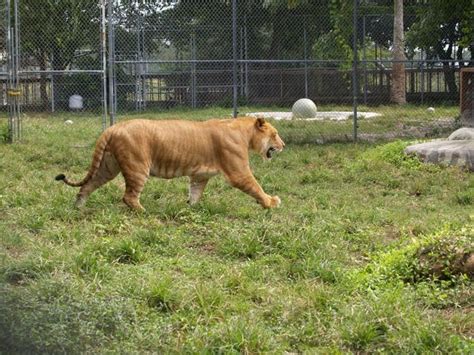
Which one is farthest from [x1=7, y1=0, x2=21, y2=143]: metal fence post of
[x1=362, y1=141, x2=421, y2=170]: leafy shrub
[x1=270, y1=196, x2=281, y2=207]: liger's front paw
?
[x1=270, y1=196, x2=281, y2=207]: liger's front paw

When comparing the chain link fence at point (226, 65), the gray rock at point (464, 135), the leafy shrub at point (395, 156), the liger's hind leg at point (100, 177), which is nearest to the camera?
the liger's hind leg at point (100, 177)

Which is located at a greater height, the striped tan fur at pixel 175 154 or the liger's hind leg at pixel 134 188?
the striped tan fur at pixel 175 154

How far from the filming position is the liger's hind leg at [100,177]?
8.73 metres

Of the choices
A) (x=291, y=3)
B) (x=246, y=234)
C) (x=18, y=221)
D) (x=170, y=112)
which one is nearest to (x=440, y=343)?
(x=246, y=234)

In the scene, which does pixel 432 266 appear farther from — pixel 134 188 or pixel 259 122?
pixel 259 122

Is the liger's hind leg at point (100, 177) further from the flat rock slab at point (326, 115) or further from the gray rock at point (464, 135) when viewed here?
the flat rock slab at point (326, 115)

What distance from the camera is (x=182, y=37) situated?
883 inches

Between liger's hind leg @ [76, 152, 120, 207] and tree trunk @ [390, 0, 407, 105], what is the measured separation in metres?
16.6

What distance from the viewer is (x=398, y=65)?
24641 mm

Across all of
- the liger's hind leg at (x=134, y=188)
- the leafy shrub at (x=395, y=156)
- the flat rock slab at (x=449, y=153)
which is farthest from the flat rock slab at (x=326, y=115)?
the liger's hind leg at (x=134, y=188)

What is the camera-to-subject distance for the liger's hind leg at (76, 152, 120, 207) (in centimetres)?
873

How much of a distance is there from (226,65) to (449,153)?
42.1 feet

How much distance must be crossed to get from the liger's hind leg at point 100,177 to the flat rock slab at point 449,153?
16.4ft

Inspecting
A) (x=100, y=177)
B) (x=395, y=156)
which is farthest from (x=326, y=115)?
(x=100, y=177)
